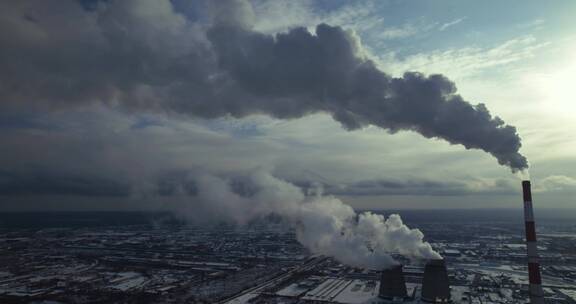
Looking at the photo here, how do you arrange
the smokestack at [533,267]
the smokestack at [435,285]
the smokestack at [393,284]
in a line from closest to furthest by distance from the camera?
1. the smokestack at [533,267]
2. the smokestack at [435,285]
3. the smokestack at [393,284]

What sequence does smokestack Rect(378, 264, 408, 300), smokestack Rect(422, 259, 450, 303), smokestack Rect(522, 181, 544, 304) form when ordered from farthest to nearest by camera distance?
smokestack Rect(378, 264, 408, 300) < smokestack Rect(422, 259, 450, 303) < smokestack Rect(522, 181, 544, 304)

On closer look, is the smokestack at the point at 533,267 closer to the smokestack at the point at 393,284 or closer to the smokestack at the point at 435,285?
the smokestack at the point at 435,285

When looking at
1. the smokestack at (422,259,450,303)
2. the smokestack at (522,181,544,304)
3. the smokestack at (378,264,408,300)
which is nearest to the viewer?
the smokestack at (522,181,544,304)

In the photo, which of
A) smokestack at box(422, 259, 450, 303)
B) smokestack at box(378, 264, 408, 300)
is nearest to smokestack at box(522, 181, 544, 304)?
smokestack at box(422, 259, 450, 303)

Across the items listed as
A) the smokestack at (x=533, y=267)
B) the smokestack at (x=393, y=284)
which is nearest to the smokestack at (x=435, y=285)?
the smokestack at (x=393, y=284)

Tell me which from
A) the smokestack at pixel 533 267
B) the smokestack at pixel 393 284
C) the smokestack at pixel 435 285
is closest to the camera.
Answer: the smokestack at pixel 533 267

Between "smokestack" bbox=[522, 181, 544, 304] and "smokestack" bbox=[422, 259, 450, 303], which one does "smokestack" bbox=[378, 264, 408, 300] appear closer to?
"smokestack" bbox=[422, 259, 450, 303]

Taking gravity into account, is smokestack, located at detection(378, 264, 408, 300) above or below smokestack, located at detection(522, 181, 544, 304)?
below
